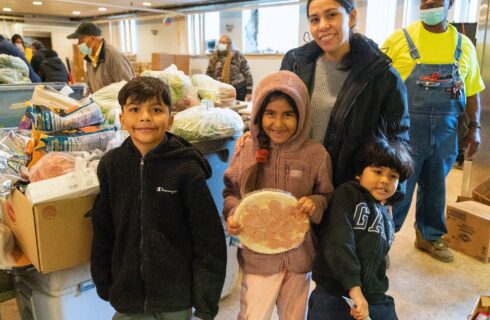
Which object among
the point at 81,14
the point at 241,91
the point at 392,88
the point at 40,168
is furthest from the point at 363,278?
the point at 81,14

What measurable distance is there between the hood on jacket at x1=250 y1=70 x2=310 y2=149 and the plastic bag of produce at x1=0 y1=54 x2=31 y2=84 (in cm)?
267

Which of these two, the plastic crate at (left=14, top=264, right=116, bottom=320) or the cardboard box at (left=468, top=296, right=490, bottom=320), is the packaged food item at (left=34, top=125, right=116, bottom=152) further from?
the cardboard box at (left=468, top=296, right=490, bottom=320)

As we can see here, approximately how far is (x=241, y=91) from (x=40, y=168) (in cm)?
392

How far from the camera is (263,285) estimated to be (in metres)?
1.34

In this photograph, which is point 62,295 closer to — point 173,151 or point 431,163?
point 173,151

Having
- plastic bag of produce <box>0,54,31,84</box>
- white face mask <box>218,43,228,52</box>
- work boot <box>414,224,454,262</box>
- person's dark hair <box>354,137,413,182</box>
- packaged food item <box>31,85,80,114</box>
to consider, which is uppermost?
white face mask <box>218,43,228,52</box>

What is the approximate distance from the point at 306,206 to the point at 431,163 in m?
1.60

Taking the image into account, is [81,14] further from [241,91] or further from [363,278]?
[363,278]

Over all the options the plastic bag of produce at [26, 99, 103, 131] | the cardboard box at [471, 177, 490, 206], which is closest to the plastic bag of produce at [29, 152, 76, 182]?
the plastic bag of produce at [26, 99, 103, 131]

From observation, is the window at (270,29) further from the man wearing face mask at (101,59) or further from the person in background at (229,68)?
the man wearing face mask at (101,59)

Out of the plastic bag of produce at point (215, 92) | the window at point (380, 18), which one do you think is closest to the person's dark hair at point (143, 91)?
the plastic bag of produce at point (215, 92)

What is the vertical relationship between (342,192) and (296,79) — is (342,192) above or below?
below

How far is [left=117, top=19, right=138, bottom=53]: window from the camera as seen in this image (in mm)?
11123

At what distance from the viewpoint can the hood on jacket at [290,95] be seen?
4.13ft
